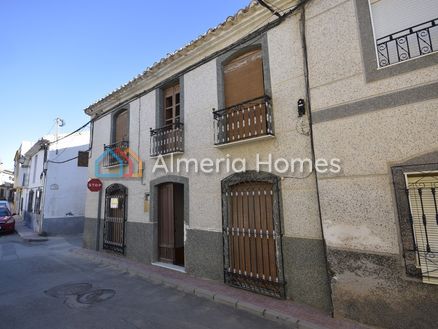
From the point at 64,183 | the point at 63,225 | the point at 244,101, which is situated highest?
the point at 244,101

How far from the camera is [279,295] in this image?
4.86 m

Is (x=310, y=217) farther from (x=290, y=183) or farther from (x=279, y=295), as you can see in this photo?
(x=279, y=295)

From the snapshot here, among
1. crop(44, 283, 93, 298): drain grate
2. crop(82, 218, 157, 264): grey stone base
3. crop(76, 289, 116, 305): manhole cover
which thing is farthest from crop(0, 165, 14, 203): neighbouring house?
crop(76, 289, 116, 305): manhole cover

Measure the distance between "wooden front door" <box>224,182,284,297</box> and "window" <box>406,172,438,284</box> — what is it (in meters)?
2.13

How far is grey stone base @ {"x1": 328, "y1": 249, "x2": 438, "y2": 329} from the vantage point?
3428mm

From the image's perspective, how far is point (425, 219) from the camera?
140 inches

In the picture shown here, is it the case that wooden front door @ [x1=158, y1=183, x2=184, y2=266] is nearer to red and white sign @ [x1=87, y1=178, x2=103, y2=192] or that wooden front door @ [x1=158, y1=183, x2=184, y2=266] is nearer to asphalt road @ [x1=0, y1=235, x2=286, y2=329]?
asphalt road @ [x1=0, y1=235, x2=286, y2=329]

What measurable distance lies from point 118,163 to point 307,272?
7053 mm

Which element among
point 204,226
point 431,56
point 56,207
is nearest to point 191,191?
point 204,226

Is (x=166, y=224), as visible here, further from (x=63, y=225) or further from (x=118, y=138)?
(x=63, y=225)

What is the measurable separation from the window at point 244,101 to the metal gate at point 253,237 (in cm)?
113

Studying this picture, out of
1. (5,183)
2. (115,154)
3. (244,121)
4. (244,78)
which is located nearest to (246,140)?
(244,121)

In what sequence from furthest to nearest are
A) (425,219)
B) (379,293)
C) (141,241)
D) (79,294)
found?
(141,241) < (79,294) < (379,293) < (425,219)

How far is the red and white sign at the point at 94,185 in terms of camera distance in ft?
31.0
